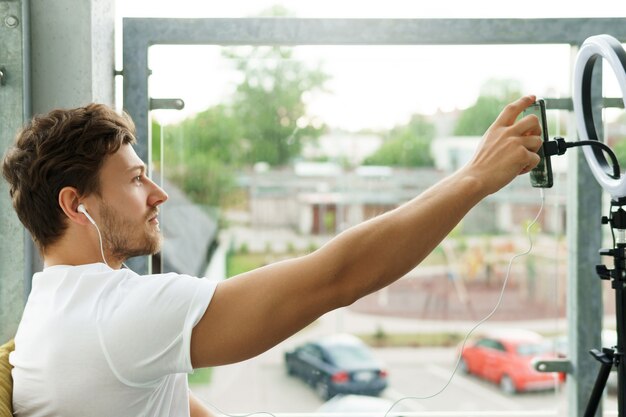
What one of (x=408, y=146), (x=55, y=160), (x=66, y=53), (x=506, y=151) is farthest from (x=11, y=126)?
(x=506, y=151)

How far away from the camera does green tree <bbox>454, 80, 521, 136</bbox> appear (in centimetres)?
168

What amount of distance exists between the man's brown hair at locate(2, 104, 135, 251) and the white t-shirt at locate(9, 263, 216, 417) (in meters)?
0.12

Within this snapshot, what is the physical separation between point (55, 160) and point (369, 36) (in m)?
0.79

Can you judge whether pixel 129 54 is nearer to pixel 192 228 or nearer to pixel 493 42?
pixel 192 228

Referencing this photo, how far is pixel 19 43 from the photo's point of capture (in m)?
1.47

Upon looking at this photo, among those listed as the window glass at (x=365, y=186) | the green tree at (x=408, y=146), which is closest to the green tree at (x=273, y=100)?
the window glass at (x=365, y=186)

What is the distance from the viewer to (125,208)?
117cm

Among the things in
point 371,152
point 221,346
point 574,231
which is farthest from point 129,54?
point 574,231

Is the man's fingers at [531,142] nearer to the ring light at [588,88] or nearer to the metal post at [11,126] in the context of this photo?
the ring light at [588,88]

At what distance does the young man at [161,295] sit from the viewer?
0.99 metres

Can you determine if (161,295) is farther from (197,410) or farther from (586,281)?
(586,281)

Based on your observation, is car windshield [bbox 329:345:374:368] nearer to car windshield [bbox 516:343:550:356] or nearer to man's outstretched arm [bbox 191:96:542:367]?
car windshield [bbox 516:343:550:356]

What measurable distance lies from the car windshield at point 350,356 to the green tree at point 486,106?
2.00 feet

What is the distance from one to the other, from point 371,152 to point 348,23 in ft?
1.08
